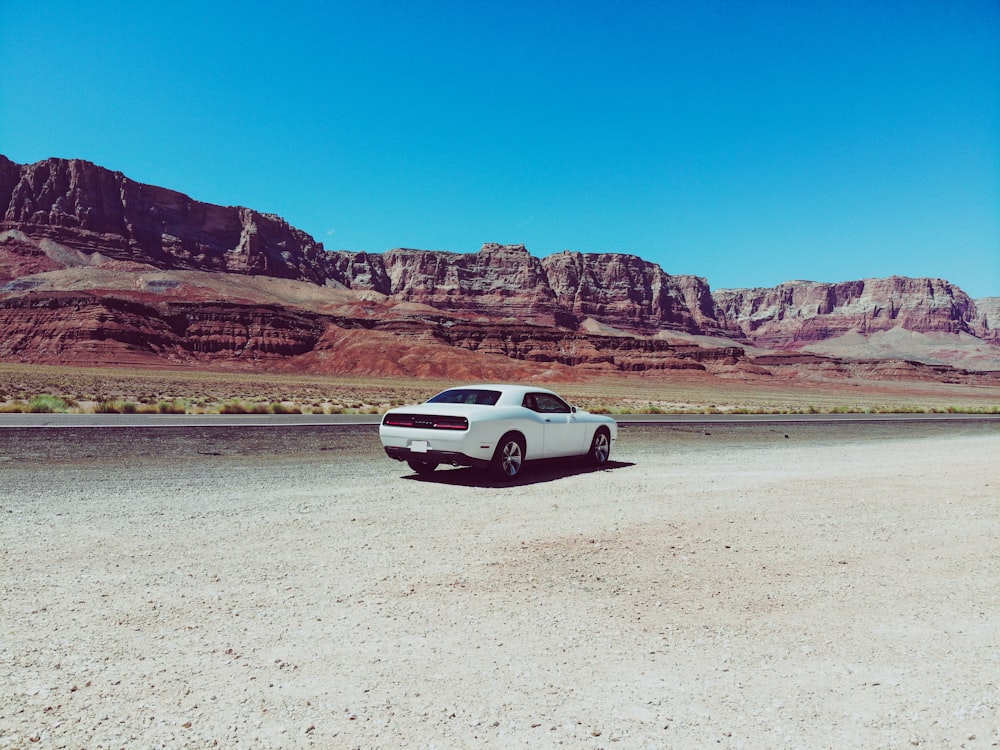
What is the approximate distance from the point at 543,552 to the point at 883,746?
3.40 m

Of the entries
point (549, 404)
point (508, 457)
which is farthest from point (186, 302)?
point (508, 457)

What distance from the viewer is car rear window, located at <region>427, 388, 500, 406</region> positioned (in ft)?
35.9

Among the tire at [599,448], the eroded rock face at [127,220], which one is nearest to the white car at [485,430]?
the tire at [599,448]

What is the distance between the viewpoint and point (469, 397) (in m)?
11.2

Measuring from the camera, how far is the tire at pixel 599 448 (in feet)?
40.9

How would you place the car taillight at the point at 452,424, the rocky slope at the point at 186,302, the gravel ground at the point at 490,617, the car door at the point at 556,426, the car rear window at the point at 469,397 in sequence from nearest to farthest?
the gravel ground at the point at 490,617, the car taillight at the point at 452,424, the car rear window at the point at 469,397, the car door at the point at 556,426, the rocky slope at the point at 186,302

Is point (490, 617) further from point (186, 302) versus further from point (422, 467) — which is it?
point (186, 302)

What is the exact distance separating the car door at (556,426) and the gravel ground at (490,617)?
5.58 ft

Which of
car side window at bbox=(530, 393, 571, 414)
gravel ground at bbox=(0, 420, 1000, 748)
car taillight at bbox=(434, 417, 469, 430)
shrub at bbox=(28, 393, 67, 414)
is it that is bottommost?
shrub at bbox=(28, 393, 67, 414)

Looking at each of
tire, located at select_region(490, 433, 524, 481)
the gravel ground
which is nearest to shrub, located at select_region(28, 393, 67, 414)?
the gravel ground

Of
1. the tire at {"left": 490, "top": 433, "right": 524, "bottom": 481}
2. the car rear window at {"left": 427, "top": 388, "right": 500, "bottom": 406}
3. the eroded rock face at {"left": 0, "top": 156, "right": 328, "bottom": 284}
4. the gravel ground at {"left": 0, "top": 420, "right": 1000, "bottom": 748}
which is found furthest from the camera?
the eroded rock face at {"left": 0, "top": 156, "right": 328, "bottom": 284}

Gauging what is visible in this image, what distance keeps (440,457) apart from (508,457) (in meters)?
1.06

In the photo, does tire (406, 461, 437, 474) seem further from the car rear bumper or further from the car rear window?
the car rear window

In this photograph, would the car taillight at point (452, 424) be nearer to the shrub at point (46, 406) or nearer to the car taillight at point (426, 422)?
the car taillight at point (426, 422)
